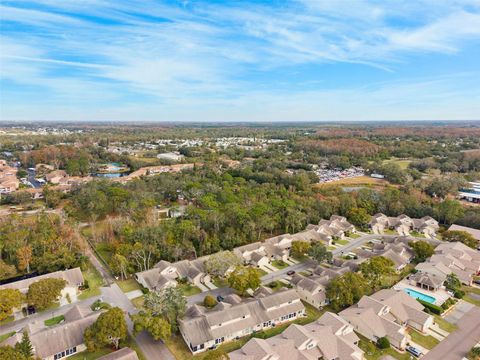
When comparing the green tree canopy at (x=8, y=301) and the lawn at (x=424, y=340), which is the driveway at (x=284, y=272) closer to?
the lawn at (x=424, y=340)

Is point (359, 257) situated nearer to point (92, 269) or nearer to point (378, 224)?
point (378, 224)

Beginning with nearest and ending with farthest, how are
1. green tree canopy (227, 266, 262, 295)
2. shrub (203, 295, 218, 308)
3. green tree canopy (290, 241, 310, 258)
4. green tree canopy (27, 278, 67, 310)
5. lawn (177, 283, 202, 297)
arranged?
green tree canopy (27, 278, 67, 310) → shrub (203, 295, 218, 308) → green tree canopy (227, 266, 262, 295) → lawn (177, 283, 202, 297) → green tree canopy (290, 241, 310, 258)

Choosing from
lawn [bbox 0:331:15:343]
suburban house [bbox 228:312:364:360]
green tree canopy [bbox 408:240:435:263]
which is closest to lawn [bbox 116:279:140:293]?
lawn [bbox 0:331:15:343]

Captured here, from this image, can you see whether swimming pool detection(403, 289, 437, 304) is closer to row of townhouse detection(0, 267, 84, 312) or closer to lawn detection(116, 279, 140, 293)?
lawn detection(116, 279, 140, 293)

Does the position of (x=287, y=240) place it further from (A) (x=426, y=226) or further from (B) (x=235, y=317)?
(A) (x=426, y=226)

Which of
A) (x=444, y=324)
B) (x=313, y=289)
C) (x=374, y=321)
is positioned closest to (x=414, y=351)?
(x=374, y=321)

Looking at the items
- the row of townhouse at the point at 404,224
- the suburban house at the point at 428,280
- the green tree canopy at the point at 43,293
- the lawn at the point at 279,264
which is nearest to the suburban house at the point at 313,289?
the lawn at the point at 279,264

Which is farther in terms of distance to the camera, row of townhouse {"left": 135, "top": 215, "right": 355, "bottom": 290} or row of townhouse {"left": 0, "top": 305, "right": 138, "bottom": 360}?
row of townhouse {"left": 135, "top": 215, "right": 355, "bottom": 290}
